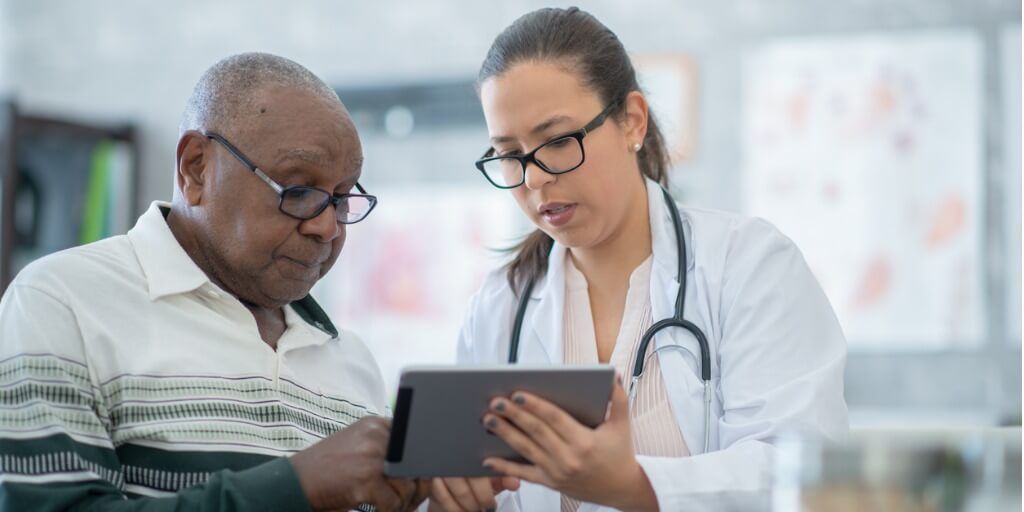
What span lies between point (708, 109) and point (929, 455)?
104 inches

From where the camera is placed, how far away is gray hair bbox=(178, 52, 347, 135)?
4.66 ft

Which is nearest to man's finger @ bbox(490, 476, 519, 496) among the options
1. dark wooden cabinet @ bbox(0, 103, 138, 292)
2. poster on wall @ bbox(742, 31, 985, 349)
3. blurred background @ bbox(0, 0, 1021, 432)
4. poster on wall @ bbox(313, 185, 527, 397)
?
blurred background @ bbox(0, 0, 1021, 432)

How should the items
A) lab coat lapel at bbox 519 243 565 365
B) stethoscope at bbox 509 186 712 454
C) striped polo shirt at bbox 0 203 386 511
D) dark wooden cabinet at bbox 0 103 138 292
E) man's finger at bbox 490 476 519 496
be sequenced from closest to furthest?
striped polo shirt at bbox 0 203 386 511
man's finger at bbox 490 476 519 496
stethoscope at bbox 509 186 712 454
lab coat lapel at bbox 519 243 565 365
dark wooden cabinet at bbox 0 103 138 292

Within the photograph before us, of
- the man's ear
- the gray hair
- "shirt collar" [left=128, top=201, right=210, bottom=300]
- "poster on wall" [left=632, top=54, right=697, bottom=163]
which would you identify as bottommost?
"shirt collar" [left=128, top=201, right=210, bottom=300]

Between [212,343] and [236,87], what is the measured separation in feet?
1.10

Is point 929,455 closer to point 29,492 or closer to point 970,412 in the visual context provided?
point 29,492

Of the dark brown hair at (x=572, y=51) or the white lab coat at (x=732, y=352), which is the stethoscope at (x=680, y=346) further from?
the dark brown hair at (x=572, y=51)

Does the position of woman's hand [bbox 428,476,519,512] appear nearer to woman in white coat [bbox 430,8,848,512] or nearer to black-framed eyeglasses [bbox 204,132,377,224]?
woman in white coat [bbox 430,8,848,512]

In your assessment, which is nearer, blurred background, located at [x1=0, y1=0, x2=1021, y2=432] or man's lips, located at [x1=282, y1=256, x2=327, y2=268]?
man's lips, located at [x1=282, y1=256, x2=327, y2=268]

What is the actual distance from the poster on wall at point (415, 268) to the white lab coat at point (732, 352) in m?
1.77

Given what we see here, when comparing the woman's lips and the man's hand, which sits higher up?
the woman's lips

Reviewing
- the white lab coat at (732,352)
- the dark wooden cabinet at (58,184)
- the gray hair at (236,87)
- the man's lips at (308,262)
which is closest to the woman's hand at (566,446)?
the white lab coat at (732,352)

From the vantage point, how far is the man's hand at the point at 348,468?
1.24m

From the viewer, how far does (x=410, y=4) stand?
3.66m
